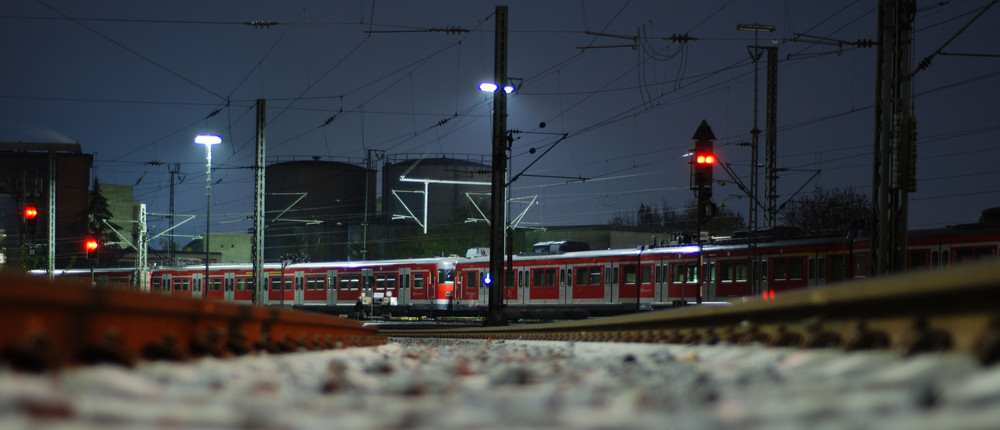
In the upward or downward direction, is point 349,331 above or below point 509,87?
below

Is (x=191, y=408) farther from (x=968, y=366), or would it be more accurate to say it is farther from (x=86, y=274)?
(x=86, y=274)

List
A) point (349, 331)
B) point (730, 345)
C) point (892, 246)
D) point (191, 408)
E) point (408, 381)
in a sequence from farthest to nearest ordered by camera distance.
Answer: point (892, 246) → point (349, 331) → point (730, 345) → point (408, 381) → point (191, 408)

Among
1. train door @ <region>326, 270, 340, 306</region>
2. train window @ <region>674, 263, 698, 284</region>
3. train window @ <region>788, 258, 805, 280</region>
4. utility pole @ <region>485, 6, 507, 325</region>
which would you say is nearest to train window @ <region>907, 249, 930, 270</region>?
train window @ <region>788, 258, 805, 280</region>

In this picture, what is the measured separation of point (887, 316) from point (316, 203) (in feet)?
236

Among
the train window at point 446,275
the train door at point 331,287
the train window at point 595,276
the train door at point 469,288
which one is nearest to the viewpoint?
the train window at point 595,276

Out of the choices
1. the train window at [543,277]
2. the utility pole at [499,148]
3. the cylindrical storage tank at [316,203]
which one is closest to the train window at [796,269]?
the utility pole at [499,148]

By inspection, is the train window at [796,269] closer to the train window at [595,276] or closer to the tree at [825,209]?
the train window at [595,276]

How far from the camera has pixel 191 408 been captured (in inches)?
98.3

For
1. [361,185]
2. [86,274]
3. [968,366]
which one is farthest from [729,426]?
[361,185]

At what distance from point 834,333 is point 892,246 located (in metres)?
10.6

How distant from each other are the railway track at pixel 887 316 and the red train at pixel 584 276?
37.0 feet

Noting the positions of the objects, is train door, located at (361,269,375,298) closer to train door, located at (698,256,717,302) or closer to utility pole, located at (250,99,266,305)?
train door, located at (698,256,717,302)

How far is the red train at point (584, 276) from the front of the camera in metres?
24.8

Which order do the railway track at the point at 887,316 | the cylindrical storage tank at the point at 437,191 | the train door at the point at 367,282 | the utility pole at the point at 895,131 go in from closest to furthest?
the railway track at the point at 887,316
the utility pole at the point at 895,131
the train door at the point at 367,282
the cylindrical storage tank at the point at 437,191
